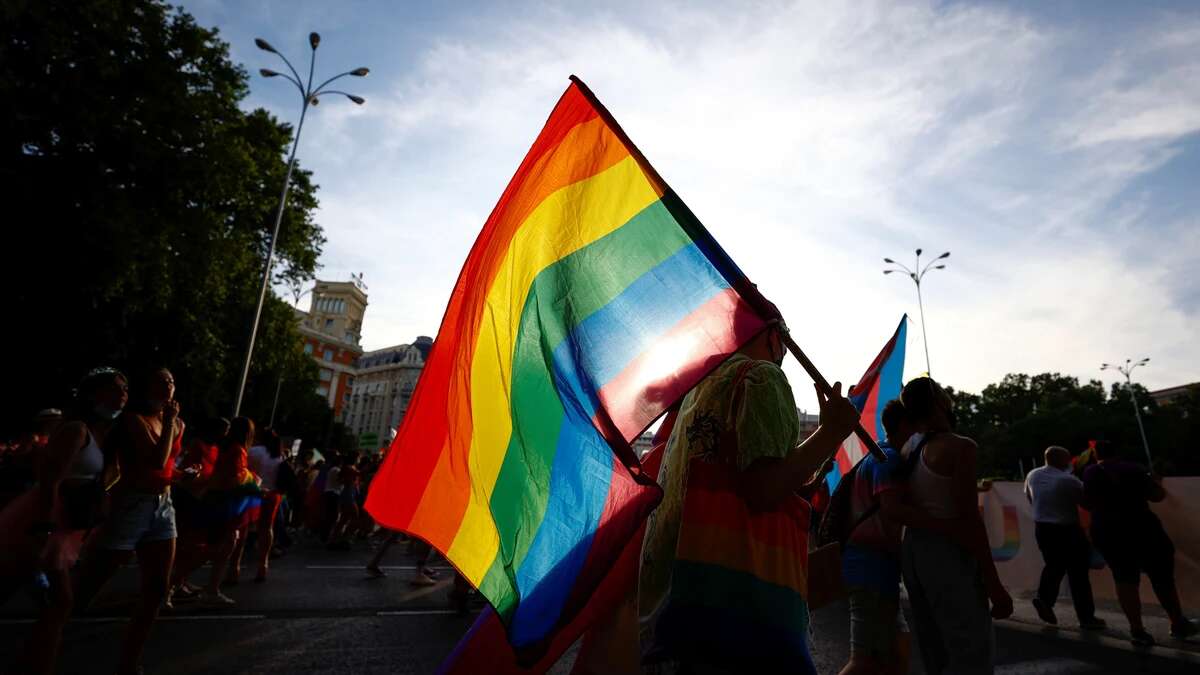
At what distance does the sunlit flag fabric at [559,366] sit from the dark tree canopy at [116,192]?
15.7m

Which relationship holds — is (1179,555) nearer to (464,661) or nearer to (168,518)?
(464,661)

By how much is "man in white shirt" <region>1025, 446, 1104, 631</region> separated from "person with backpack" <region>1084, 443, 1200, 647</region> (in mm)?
272

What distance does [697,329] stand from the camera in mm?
2246

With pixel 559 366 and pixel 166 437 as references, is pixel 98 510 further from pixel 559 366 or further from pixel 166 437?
pixel 559 366

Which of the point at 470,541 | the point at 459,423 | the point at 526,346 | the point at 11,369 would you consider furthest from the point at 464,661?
the point at 11,369

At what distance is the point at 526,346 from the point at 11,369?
20.2 metres

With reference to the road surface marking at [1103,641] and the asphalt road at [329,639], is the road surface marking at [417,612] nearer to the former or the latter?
the asphalt road at [329,639]

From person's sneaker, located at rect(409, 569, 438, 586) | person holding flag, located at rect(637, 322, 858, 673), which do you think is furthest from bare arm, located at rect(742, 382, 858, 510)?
person's sneaker, located at rect(409, 569, 438, 586)

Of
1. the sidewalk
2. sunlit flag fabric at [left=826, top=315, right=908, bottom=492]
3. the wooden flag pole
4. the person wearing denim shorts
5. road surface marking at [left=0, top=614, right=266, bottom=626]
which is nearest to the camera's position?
the wooden flag pole

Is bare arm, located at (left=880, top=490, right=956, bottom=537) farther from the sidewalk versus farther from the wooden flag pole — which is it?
the sidewalk

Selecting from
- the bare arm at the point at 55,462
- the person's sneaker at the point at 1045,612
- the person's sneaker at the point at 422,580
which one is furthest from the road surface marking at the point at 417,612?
the person's sneaker at the point at 1045,612

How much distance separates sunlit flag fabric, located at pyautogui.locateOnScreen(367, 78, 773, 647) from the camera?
6.71ft

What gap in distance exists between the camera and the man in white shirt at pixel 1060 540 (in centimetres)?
651

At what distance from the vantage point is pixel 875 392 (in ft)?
17.6
